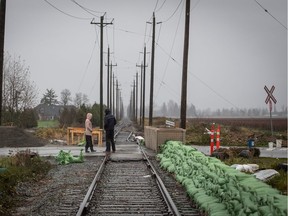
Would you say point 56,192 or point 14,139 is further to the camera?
point 14,139

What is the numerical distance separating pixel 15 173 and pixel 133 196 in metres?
3.94

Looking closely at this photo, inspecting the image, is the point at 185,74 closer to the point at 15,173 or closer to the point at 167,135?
the point at 167,135

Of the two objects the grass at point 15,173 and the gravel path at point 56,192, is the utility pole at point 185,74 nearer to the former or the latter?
the gravel path at point 56,192

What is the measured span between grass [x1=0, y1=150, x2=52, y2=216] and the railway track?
1.70 m

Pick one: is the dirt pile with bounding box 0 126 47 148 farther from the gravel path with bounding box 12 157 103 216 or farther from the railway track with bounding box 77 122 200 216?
the railway track with bounding box 77 122 200 216

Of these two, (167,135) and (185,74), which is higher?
(185,74)

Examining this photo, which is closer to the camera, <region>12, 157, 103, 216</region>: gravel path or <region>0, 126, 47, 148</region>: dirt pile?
<region>12, 157, 103, 216</region>: gravel path

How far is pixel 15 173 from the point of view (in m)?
12.1

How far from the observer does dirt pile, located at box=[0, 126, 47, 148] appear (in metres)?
25.5

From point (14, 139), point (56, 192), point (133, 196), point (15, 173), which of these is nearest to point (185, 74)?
point (14, 139)

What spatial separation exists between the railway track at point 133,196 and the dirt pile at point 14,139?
12216mm

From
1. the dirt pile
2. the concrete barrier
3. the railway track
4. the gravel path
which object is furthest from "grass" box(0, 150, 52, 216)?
the dirt pile

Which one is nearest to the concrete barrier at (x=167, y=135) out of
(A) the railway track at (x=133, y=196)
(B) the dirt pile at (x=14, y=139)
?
(A) the railway track at (x=133, y=196)

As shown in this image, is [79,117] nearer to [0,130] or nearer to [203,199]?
[0,130]
